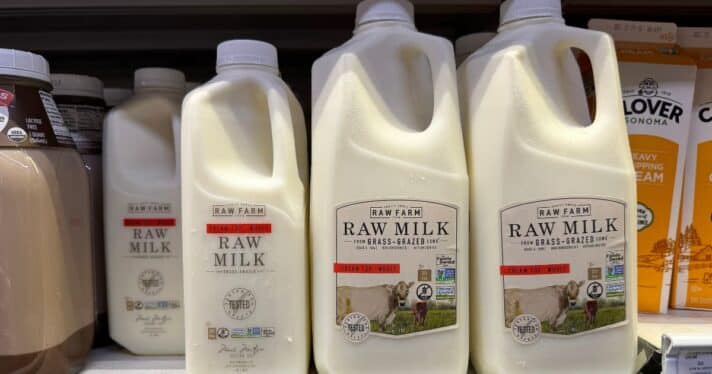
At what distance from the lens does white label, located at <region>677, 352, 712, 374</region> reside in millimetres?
628

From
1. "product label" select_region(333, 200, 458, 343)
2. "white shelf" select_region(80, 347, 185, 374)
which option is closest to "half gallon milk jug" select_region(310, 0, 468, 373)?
"product label" select_region(333, 200, 458, 343)

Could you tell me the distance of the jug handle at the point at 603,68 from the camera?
669mm

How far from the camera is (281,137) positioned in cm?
69

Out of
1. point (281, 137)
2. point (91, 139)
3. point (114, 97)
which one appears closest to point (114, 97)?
point (114, 97)

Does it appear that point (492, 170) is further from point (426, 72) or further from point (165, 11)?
point (165, 11)

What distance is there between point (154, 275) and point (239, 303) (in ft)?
0.60

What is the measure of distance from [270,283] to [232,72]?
0.27 meters

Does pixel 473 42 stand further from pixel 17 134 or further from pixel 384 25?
pixel 17 134

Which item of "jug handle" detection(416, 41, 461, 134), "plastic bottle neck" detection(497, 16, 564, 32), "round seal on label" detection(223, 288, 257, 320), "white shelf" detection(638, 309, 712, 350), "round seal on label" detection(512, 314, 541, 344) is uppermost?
"plastic bottle neck" detection(497, 16, 564, 32)

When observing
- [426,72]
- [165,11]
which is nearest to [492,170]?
[426,72]

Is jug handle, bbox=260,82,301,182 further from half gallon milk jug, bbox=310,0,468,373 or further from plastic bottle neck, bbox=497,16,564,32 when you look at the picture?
plastic bottle neck, bbox=497,16,564,32

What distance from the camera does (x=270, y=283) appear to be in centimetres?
68

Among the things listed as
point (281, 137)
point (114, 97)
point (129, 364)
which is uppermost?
point (114, 97)

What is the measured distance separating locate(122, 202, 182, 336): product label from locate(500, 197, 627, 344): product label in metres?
0.45
